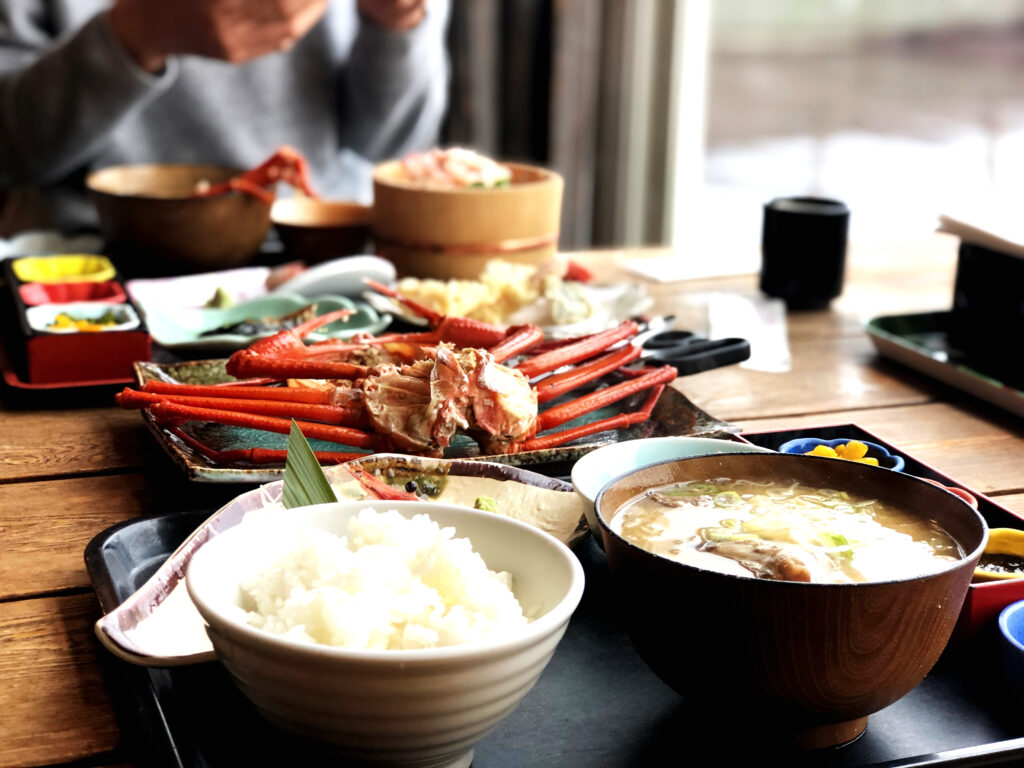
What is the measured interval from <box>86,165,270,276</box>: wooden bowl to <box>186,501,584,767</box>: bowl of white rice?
1.22 m

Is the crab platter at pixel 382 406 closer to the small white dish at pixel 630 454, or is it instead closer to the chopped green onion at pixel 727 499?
the small white dish at pixel 630 454

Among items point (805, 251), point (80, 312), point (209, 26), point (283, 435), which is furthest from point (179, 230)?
point (805, 251)

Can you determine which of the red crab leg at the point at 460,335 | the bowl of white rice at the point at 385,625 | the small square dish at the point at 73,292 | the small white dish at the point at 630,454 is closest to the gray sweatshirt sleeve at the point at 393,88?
the small square dish at the point at 73,292

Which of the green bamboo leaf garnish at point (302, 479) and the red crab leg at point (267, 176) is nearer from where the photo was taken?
the green bamboo leaf garnish at point (302, 479)

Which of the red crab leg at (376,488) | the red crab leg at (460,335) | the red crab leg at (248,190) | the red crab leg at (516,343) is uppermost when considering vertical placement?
the red crab leg at (248,190)

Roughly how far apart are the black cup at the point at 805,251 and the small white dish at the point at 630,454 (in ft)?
3.08

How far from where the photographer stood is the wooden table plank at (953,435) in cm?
118

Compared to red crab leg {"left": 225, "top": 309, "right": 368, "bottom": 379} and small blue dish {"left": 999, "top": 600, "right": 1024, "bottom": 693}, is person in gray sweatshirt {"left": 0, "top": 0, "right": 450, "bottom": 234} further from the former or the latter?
small blue dish {"left": 999, "top": 600, "right": 1024, "bottom": 693}

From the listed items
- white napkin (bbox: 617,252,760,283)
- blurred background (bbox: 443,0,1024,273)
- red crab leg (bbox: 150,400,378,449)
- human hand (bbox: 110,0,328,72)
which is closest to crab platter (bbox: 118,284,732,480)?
red crab leg (bbox: 150,400,378,449)

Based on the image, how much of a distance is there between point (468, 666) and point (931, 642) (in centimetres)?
29

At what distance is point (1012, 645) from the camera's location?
0.73 m

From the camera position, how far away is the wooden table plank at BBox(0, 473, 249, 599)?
3.01ft

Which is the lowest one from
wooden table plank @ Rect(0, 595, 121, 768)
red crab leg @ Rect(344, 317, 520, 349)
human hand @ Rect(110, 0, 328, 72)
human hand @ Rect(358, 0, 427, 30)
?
wooden table plank @ Rect(0, 595, 121, 768)

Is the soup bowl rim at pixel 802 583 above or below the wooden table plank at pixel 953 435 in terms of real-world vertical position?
above
